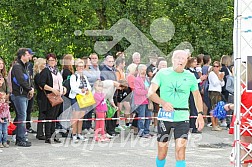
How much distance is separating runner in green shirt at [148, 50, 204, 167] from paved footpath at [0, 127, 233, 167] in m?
1.47

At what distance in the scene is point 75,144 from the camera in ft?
40.9

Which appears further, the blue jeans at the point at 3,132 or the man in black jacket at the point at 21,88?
the man in black jacket at the point at 21,88

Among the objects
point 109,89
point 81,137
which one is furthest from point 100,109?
point 81,137

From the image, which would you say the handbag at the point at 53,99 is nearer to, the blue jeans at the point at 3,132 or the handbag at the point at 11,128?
the handbag at the point at 11,128

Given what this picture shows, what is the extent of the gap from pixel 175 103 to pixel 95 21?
1416 centimetres

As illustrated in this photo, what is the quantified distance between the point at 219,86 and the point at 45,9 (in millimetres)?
8432

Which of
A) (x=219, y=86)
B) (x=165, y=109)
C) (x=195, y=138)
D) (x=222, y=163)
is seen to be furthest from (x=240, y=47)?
(x=219, y=86)

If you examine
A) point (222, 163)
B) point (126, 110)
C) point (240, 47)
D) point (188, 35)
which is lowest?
point (222, 163)

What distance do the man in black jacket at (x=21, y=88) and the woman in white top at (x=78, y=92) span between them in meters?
1.21

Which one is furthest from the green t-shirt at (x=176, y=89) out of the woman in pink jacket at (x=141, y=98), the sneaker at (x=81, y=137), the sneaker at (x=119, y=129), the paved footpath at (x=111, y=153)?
the sneaker at (x=119, y=129)

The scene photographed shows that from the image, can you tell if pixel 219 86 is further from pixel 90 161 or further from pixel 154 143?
pixel 90 161

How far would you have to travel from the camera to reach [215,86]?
618 inches

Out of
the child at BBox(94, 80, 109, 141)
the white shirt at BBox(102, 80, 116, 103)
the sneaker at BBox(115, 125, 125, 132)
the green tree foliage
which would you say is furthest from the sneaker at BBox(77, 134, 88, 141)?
the green tree foliage

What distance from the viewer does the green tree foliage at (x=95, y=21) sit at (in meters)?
21.7
